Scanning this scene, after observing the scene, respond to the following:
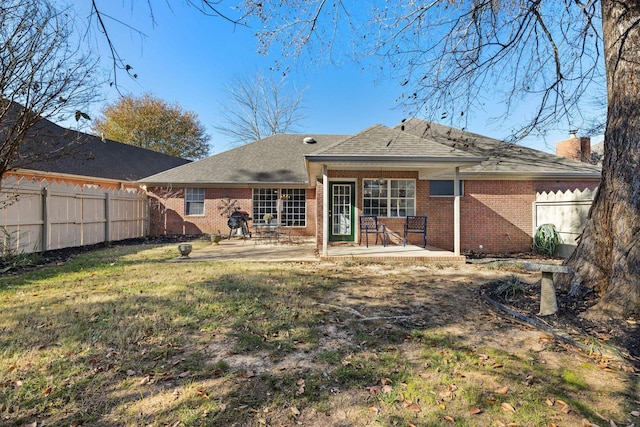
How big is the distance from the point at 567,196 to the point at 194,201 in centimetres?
1447

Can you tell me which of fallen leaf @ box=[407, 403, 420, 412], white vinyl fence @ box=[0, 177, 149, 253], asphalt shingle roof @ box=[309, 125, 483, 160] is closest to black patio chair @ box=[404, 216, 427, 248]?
asphalt shingle roof @ box=[309, 125, 483, 160]

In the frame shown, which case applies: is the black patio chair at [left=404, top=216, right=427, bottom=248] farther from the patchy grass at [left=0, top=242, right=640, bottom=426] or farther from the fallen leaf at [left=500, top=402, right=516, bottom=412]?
the fallen leaf at [left=500, top=402, right=516, bottom=412]

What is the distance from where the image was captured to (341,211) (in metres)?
10.9

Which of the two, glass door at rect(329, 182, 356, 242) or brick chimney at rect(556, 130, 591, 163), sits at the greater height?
brick chimney at rect(556, 130, 591, 163)

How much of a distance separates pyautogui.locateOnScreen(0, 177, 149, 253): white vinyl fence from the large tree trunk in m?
11.4

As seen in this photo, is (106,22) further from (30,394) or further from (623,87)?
(623,87)

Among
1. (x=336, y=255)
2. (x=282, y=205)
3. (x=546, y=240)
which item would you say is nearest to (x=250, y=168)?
(x=282, y=205)

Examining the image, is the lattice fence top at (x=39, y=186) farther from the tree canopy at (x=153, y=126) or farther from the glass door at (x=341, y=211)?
the tree canopy at (x=153, y=126)

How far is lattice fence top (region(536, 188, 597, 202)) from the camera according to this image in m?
8.36

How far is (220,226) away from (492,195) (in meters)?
11.6

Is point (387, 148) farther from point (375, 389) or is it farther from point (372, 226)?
point (375, 389)

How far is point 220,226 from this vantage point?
48.2ft

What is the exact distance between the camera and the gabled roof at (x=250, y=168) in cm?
1429

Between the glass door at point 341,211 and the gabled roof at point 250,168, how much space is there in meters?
3.79
